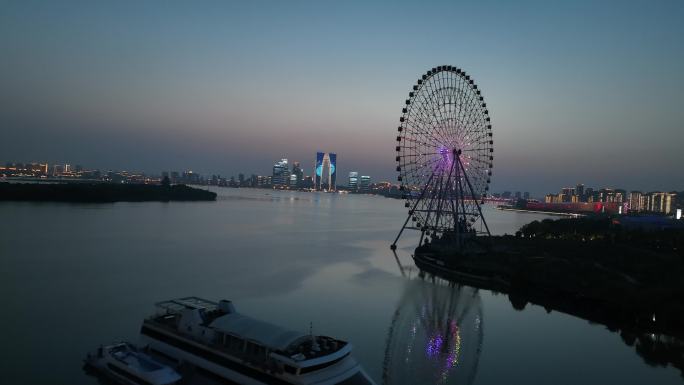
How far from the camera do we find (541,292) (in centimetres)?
1953

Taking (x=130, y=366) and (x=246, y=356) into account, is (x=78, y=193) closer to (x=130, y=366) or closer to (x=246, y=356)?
(x=130, y=366)

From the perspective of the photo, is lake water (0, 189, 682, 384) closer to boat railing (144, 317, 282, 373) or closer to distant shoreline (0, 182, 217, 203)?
boat railing (144, 317, 282, 373)

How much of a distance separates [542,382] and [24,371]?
11.3 m

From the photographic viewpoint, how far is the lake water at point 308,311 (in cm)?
1169

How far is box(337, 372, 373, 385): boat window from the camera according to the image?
8.78 m

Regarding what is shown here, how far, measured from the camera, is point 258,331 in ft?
30.9

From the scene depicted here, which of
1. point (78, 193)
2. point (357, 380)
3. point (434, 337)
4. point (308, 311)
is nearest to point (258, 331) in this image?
point (357, 380)

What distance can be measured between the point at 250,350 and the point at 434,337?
7120mm

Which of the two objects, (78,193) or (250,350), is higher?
(78,193)

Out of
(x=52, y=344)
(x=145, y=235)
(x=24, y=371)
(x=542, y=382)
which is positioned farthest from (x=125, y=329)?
(x=145, y=235)

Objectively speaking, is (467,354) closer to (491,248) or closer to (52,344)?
(52,344)

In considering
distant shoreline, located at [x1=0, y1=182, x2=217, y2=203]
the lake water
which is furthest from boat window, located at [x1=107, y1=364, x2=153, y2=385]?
distant shoreline, located at [x1=0, y1=182, x2=217, y2=203]

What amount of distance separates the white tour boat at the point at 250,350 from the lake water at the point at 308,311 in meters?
1.98

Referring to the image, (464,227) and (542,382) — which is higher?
(464,227)
